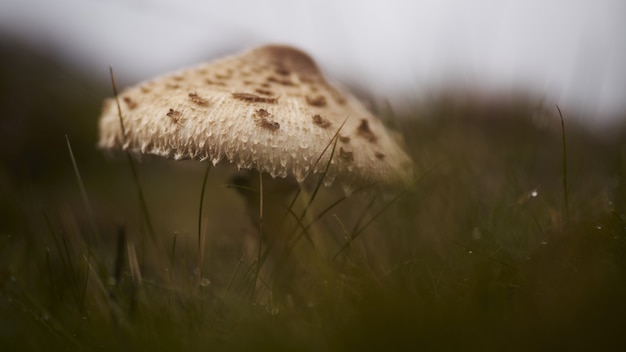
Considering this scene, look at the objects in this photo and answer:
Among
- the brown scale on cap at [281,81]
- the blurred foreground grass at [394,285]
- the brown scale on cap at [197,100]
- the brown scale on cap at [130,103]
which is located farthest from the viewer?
the brown scale on cap at [281,81]

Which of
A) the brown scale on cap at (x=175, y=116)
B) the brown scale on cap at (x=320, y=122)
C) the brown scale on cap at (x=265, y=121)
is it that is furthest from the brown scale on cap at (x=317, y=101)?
the brown scale on cap at (x=175, y=116)

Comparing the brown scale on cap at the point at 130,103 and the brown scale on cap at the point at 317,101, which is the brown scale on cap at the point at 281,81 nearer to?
the brown scale on cap at the point at 317,101

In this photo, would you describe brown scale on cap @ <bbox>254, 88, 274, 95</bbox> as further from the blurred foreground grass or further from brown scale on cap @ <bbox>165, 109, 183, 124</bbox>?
the blurred foreground grass

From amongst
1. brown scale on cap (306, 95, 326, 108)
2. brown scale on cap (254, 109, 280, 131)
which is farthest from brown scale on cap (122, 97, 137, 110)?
brown scale on cap (306, 95, 326, 108)

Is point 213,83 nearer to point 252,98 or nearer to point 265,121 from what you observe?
point 252,98

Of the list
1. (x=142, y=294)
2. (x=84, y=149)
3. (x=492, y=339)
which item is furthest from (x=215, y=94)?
(x=84, y=149)

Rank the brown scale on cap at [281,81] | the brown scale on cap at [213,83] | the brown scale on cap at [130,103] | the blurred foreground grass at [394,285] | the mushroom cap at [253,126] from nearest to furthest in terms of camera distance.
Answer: the blurred foreground grass at [394,285]
the mushroom cap at [253,126]
the brown scale on cap at [130,103]
the brown scale on cap at [213,83]
the brown scale on cap at [281,81]

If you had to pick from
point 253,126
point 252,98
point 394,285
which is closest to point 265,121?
point 253,126
